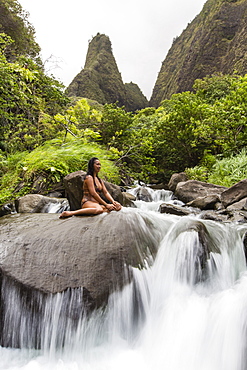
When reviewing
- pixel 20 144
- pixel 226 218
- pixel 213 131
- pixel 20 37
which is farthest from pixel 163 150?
pixel 20 37

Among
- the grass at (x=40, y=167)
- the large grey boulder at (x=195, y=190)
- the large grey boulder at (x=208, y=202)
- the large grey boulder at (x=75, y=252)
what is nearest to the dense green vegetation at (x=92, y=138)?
the grass at (x=40, y=167)

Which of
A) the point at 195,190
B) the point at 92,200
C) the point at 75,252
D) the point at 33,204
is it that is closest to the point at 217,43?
the point at 195,190

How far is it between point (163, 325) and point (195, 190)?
6173 millimetres

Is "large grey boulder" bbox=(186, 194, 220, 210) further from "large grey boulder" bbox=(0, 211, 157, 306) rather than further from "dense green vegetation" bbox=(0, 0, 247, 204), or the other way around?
"large grey boulder" bbox=(0, 211, 157, 306)

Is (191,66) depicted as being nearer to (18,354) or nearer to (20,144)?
(20,144)

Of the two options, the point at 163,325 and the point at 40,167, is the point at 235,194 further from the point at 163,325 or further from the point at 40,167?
the point at 40,167

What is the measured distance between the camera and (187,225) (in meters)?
3.39

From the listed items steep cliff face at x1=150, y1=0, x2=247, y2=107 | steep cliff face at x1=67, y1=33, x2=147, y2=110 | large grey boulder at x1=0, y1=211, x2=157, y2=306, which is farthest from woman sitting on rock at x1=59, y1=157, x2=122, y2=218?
steep cliff face at x1=67, y1=33, x2=147, y2=110

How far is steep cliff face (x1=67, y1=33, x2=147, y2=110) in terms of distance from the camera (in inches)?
1781

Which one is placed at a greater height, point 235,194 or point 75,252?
point 235,194

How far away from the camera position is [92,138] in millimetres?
11391

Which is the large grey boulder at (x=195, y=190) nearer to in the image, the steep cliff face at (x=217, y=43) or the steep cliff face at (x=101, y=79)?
the steep cliff face at (x=217, y=43)

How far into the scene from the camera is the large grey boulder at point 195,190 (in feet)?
25.8

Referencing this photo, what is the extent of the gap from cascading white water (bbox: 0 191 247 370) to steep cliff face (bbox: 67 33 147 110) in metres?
43.4
